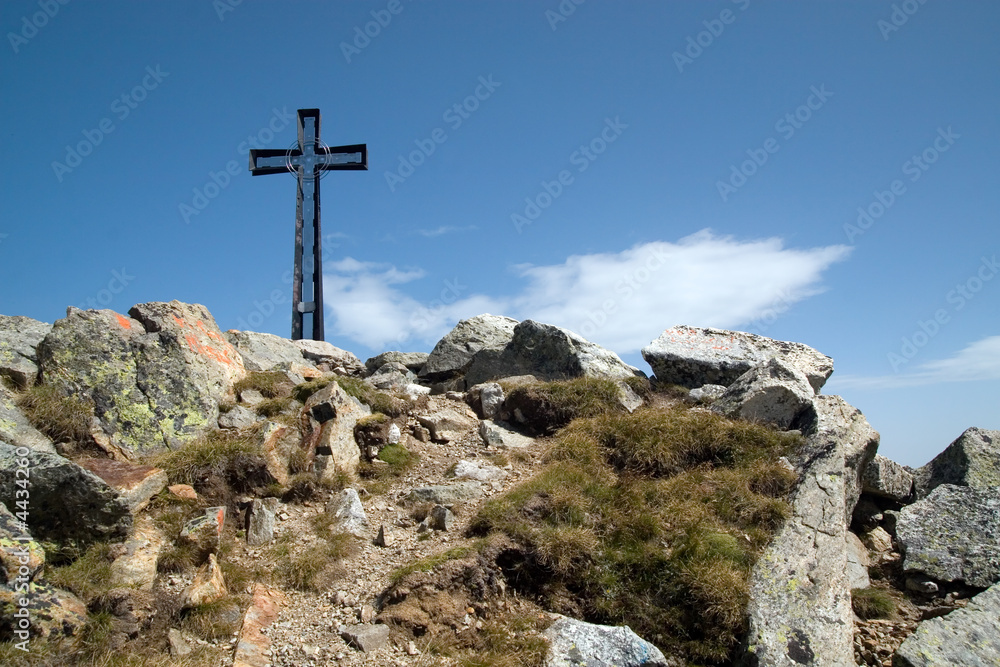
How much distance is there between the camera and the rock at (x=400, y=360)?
15766mm

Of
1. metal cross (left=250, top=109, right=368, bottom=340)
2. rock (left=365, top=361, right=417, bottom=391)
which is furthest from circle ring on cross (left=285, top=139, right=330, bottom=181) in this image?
rock (left=365, top=361, right=417, bottom=391)

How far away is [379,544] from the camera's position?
27.4 ft

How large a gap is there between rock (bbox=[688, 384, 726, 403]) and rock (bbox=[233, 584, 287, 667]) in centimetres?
822

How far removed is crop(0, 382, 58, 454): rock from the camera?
816 cm

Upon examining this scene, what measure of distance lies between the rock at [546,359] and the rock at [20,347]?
25.5 feet

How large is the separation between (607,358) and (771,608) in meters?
7.34

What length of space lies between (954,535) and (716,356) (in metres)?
5.82

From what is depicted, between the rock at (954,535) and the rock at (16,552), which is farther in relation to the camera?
the rock at (954,535)

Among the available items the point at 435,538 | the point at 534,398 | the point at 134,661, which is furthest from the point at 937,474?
the point at 134,661

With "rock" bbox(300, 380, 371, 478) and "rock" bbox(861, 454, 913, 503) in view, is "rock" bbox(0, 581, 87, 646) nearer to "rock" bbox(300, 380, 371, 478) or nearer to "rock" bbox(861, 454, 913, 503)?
"rock" bbox(300, 380, 371, 478)

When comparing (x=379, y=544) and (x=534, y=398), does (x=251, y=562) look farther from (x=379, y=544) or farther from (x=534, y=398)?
(x=534, y=398)

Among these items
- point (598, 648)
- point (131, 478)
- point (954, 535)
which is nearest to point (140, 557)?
point (131, 478)

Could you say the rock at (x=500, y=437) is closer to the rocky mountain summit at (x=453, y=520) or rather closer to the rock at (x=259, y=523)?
the rocky mountain summit at (x=453, y=520)

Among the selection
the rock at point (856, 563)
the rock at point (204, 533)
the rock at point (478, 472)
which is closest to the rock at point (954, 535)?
the rock at point (856, 563)
